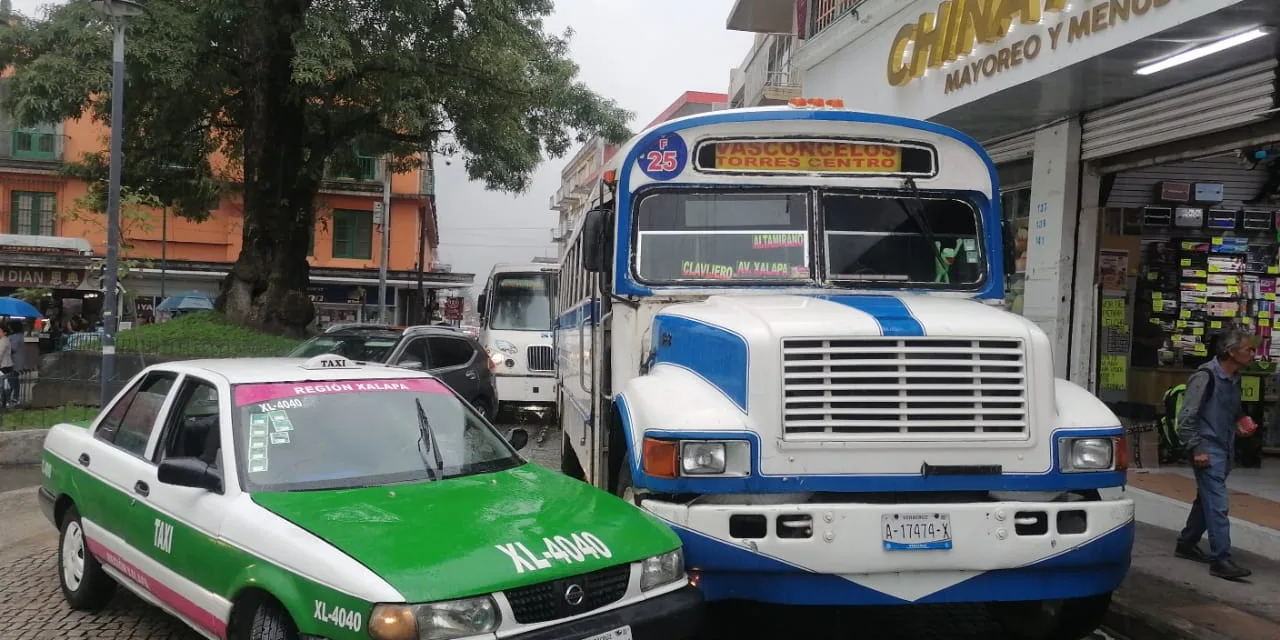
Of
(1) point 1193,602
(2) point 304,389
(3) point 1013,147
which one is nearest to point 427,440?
(2) point 304,389

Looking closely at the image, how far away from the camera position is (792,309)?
193 inches

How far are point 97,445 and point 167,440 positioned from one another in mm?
940

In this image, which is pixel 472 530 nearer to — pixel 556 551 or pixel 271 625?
pixel 556 551

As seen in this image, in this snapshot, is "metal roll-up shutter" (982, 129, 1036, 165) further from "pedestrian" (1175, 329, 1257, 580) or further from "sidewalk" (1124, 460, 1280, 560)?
"pedestrian" (1175, 329, 1257, 580)

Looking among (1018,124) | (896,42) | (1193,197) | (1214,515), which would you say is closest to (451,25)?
(896,42)

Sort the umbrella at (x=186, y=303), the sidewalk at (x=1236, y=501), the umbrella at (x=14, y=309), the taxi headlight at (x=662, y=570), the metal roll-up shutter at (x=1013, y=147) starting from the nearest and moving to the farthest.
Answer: the taxi headlight at (x=662, y=570)
the sidewalk at (x=1236, y=501)
the metal roll-up shutter at (x=1013, y=147)
the umbrella at (x=14, y=309)
the umbrella at (x=186, y=303)

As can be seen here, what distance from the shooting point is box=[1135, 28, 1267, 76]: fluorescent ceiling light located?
6.91 metres

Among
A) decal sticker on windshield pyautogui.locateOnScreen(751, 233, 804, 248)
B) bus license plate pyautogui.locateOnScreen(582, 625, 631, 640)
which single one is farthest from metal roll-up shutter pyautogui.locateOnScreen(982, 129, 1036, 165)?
bus license plate pyautogui.locateOnScreen(582, 625, 631, 640)

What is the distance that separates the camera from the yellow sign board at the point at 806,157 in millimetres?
5770

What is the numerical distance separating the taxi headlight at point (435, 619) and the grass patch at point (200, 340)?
12.7 meters

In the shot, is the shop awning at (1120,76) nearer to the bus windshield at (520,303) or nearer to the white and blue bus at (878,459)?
the white and blue bus at (878,459)

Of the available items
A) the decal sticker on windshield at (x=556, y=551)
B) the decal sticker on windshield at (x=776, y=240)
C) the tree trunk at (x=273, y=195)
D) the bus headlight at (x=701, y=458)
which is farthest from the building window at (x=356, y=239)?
the decal sticker on windshield at (x=556, y=551)

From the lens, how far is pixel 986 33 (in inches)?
371

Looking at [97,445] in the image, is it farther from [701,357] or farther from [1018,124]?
[1018,124]
